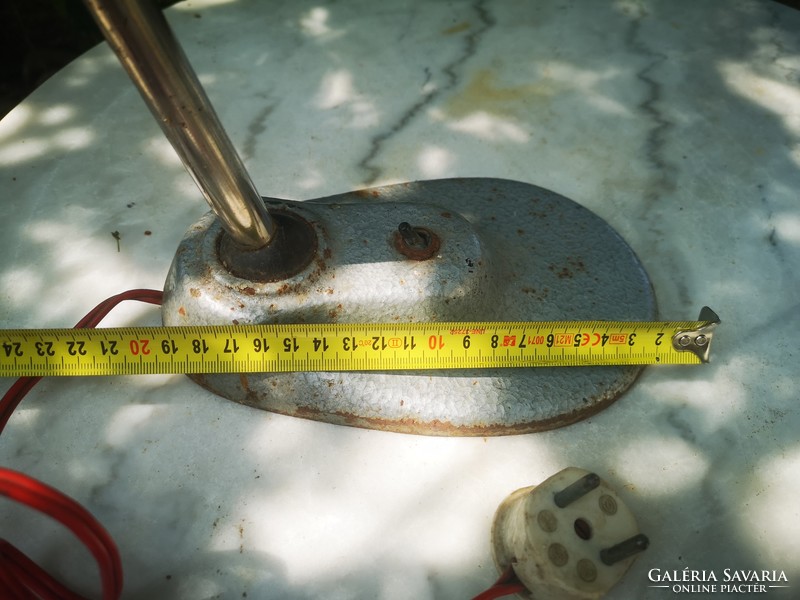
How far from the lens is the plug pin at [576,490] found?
29.5 inches

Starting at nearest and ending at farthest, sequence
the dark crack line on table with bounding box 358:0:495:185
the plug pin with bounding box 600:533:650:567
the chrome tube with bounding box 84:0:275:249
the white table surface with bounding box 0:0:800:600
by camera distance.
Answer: the chrome tube with bounding box 84:0:275:249
the plug pin with bounding box 600:533:650:567
the white table surface with bounding box 0:0:800:600
the dark crack line on table with bounding box 358:0:495:185

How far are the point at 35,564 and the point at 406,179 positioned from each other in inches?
35.2

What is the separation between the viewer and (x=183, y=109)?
2.25ft

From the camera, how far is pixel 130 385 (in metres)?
1.00

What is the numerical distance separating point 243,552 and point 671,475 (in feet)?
2.09

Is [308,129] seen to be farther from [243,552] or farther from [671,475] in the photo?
[671,475]

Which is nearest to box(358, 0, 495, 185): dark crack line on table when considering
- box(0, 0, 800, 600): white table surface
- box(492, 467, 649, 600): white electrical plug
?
box(0, 0, 800, 600): white table surface

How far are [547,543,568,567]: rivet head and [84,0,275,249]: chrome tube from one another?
22.5 inches

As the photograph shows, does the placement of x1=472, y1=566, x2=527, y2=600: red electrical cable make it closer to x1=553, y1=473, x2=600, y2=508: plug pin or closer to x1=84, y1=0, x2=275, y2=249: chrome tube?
x1=553, y1=473, x2=600, y2=508: plug pin

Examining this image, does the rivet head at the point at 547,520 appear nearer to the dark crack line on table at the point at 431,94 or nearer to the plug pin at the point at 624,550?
Result: the plug pin at the point at 624,550

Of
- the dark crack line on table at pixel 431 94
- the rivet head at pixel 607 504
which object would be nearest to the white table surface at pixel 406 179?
the dark crack line on table at pixel 431 94

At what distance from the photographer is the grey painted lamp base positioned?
3.00 ft

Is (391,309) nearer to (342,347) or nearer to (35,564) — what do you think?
(342,347)

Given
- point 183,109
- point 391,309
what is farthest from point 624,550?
point 183,109
